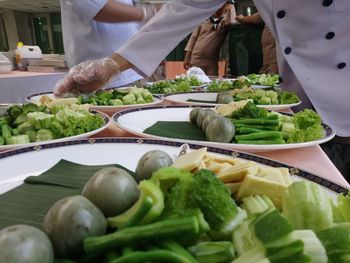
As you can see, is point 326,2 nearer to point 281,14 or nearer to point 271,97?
point 281,14

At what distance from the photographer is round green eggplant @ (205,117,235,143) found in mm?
912

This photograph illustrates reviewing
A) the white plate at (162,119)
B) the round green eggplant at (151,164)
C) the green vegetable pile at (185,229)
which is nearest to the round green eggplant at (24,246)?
the green vegetable pile at (185,229)

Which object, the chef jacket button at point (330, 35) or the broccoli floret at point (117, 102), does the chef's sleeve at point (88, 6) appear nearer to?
the broccoli floret at point (117, 102)

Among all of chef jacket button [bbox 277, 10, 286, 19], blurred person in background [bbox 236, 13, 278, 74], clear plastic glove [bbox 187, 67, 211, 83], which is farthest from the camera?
blurred person in background [bbox 236, 13, 278, 74]

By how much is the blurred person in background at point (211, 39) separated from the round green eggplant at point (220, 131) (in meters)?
4.02

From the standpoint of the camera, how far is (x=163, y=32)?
71.9 inches

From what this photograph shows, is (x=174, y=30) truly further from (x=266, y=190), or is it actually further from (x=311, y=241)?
(x=311, y=241)

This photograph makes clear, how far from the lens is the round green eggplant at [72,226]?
402 mm

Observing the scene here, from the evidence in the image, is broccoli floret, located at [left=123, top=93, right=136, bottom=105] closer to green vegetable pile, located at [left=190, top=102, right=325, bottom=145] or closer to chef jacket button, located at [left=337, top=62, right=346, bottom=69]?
green vegetable pile, located at [left=190, top=102, right=325, bottom=145]

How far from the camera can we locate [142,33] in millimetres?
1802

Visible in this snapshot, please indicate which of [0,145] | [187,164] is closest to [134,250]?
[187,164]

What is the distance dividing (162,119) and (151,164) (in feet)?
2.14

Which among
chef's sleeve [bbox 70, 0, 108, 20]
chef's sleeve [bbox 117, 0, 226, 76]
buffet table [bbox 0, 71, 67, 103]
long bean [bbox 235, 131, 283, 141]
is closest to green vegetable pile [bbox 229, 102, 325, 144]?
long bean [bbox 235, 131, 283, 141]

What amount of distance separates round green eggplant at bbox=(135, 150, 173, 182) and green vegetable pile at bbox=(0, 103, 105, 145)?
0.43m
